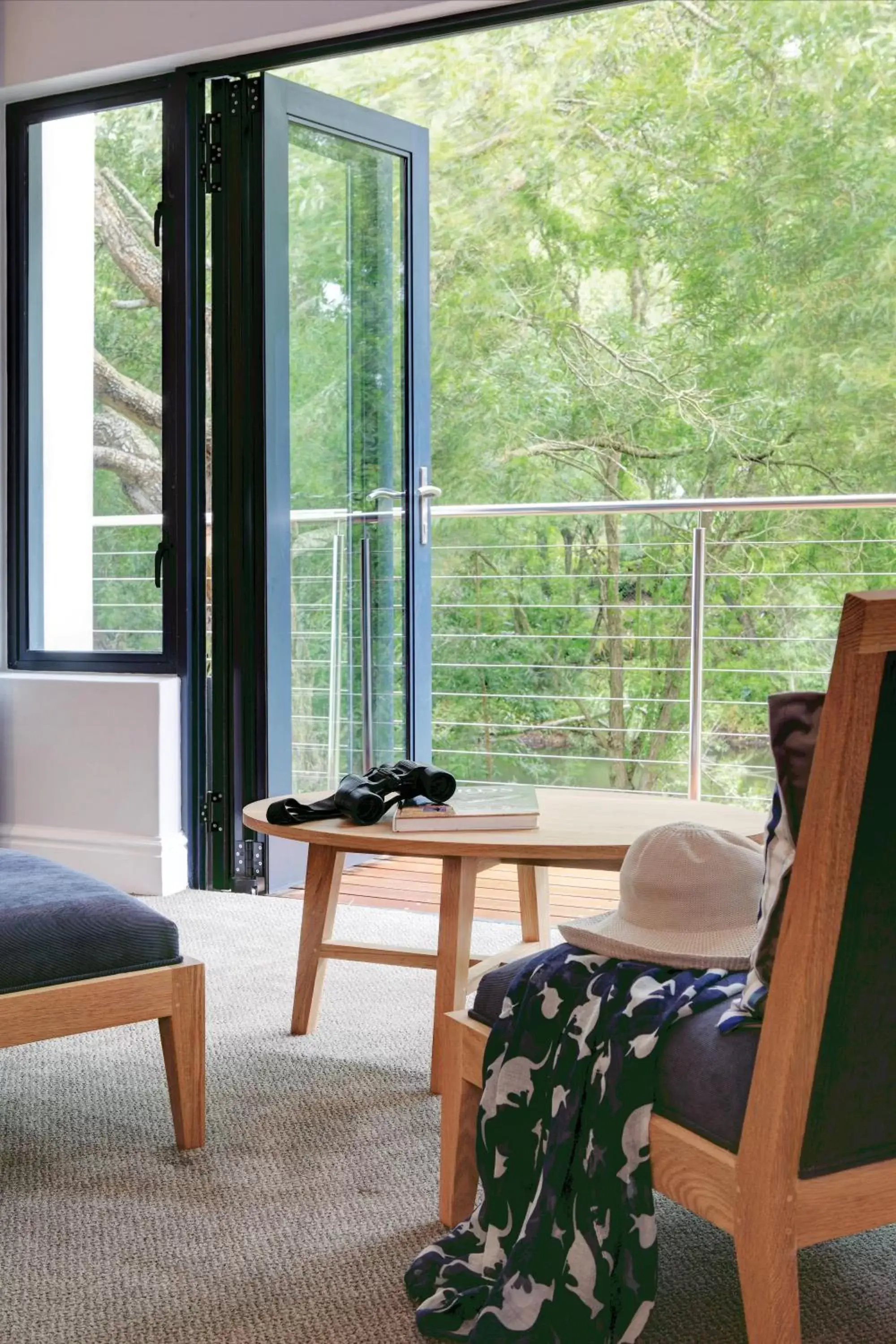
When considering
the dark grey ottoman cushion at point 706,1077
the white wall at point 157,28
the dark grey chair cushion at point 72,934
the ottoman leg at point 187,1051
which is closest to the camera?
the dark grey ottoman cushion at point 706,1077

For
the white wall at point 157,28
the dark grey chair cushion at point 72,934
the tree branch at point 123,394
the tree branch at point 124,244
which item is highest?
the white wall at point 157,28

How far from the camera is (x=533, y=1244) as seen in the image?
1.43m

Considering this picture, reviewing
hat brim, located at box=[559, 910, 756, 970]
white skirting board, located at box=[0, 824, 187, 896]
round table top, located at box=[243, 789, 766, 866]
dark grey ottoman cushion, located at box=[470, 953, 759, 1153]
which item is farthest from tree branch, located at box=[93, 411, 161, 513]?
dark grey ottoman cushion, located at box=[470, 953, 759, 1153]

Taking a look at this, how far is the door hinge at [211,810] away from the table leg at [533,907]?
4.47 ft

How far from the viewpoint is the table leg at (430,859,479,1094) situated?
223 cm

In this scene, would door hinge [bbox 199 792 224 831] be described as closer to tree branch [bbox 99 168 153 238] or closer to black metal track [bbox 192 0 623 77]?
tree branch [bbox 99 168 153 238]

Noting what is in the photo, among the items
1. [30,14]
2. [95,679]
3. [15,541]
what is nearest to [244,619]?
[95,679]

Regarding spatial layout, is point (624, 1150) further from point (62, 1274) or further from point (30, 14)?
point (30, 14)

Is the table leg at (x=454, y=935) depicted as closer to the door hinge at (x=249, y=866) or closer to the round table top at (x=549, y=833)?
the round table top at (x=549, y=833)

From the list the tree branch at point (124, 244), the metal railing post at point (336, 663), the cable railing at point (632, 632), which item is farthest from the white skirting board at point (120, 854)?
the cable railing at point (632, 632)

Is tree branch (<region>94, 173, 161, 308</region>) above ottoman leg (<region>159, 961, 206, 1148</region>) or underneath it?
above

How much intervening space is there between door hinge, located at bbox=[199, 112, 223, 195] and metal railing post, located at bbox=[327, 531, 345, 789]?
1.05 metres

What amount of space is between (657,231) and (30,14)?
4695mm

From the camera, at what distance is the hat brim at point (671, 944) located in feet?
4.86
